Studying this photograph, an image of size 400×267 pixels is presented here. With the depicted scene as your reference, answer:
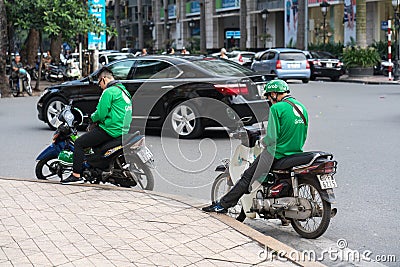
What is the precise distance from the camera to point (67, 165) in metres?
9.23

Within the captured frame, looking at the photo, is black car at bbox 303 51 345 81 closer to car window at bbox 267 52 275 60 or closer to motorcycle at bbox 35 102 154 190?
car window at bbox 267 52 275 60

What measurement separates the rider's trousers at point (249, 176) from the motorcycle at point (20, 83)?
2165 cm

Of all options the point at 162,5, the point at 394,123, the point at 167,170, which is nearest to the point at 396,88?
the point at 394,123

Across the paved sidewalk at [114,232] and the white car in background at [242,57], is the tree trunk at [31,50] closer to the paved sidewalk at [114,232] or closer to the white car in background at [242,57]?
the white car in background at [242,57]

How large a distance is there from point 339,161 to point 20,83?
1907 cm

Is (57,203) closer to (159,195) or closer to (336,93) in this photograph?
(159,195)

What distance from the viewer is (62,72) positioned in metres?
36.3

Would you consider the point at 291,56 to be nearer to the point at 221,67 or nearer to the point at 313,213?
the point at 221,67

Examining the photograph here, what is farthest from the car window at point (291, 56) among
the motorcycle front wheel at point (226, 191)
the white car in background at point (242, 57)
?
the motorcycle front wheel at point (226, 191)

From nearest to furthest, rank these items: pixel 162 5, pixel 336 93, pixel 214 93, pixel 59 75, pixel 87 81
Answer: pixel 214 93 → pixel 87 81 → pixel 336 93 → pixel 59 75 → pixel 162 5

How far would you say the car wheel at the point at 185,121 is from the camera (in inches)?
536

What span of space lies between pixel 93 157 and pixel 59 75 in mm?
28565

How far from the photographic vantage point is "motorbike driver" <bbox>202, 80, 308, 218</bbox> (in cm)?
682

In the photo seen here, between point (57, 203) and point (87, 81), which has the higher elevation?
point (87, 81)
